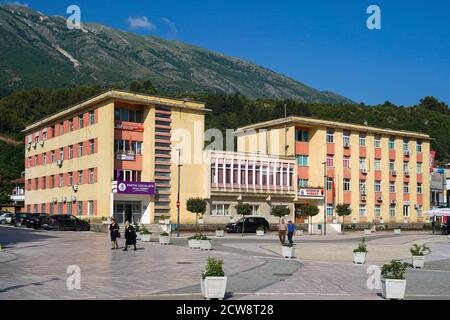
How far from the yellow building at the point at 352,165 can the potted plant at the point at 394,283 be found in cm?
5254

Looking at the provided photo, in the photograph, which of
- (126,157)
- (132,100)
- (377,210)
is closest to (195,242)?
(126,157)

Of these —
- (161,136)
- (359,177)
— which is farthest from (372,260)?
(359,177)

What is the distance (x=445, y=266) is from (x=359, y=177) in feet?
164

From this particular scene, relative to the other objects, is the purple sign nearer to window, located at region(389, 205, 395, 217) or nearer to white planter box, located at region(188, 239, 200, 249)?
white planter box, located at region(188, 239, 200, 249)

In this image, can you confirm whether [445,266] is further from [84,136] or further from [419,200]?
[419,200]

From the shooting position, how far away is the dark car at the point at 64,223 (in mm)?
53062

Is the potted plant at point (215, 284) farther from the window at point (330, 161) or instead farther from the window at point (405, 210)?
the window at point (405, 210)

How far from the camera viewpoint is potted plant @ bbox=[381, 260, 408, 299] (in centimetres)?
1502

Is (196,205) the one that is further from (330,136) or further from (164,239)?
(330,136)

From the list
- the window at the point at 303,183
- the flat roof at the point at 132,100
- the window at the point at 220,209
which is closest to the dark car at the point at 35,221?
the flat roof at the point at 132,100

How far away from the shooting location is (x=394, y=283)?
49.3 ft

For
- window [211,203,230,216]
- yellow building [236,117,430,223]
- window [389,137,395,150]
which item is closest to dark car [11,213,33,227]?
window [211,203,230,216]

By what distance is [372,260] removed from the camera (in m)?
29.3

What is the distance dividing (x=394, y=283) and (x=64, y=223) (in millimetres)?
42454
